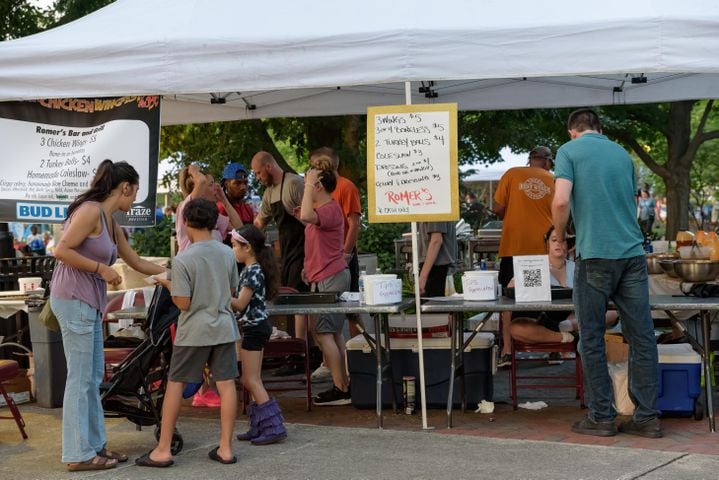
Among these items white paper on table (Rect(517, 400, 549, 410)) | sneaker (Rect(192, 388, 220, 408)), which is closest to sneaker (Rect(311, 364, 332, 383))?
sneaker (Rect(192, 388, 220, 408))

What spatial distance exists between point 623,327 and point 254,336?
231 cm

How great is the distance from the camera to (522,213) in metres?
8.90

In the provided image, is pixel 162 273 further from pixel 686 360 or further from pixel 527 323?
pixel 686 360

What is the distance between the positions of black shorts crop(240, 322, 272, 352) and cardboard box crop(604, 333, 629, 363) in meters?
2.56

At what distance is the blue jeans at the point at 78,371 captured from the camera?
5.91 m

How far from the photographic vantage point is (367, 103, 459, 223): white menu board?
22.4 ft

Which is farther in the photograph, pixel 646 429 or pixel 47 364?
pixel 47 364

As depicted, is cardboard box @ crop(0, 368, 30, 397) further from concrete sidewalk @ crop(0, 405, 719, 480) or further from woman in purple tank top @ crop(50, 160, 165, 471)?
woman in purple tank top @ crop(50, 160, 165, 471)

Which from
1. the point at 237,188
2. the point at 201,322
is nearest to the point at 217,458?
the point at 201,322

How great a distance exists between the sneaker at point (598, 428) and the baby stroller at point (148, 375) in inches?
98.8

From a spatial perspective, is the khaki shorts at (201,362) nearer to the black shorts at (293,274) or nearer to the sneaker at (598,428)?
the sneaker at (598,428)

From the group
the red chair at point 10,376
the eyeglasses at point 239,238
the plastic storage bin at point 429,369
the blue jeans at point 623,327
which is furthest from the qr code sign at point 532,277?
the red chair at point 10,376

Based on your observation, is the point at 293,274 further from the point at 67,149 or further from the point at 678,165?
the point at 678,165

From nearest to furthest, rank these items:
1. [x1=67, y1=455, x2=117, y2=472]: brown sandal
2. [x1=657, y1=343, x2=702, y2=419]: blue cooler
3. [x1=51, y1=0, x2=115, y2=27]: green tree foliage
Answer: [x1=67, y1=455, x2=117, y2=472]: brown sandal, [x1=657, y1=343, x2=702, y2=419]: blue cooler, [x1=51, y1=0, x2=115, y2=27]: green tree foliage
